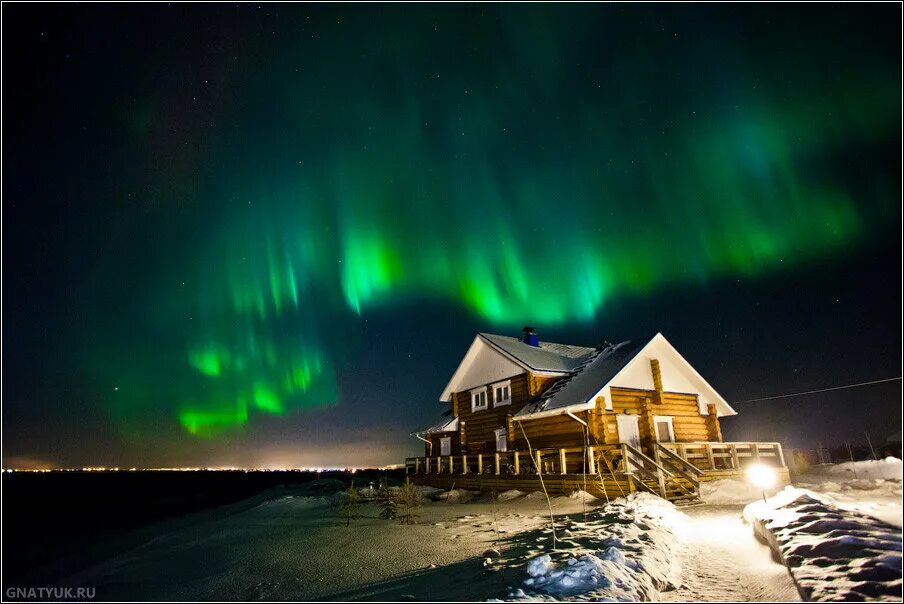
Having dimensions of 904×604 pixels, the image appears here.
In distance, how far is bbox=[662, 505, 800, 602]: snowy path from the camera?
254 inches

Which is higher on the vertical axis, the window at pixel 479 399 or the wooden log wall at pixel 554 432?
the window at pixel 479 399

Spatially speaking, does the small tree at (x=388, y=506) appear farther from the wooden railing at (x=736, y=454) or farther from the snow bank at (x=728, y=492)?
the snow bank at (x=728, y=492)

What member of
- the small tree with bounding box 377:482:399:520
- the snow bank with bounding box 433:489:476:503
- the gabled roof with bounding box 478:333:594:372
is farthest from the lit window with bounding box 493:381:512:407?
the small tree with bounding box 377:482:399:520

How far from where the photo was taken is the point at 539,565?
7.25 metres

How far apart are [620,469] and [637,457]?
2.27 m

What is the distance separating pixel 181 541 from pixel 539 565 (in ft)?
56.2

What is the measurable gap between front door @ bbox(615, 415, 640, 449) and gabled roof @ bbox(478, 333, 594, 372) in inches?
213

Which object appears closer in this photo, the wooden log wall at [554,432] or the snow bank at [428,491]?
the wooden log wall at [554,432]

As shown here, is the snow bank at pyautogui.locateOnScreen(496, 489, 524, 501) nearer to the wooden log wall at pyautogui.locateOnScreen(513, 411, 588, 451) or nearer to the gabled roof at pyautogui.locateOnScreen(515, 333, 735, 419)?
the wooden log wall at pyautogui.locateOnScreen(513, 411, 588, 451)

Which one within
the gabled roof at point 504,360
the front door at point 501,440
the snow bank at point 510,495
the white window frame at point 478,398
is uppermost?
the gabled roof at point 504,360

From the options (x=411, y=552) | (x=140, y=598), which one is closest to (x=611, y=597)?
(x=411, y=552)

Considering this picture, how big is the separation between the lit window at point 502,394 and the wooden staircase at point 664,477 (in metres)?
9.32

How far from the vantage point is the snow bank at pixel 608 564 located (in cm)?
630

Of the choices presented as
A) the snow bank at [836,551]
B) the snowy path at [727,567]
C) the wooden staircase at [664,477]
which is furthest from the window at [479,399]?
the snow bank at [836,551]
